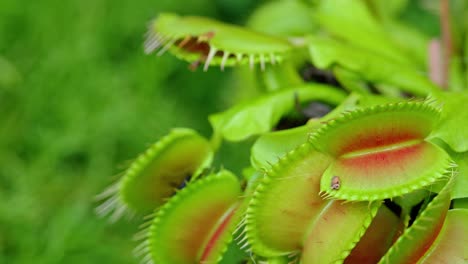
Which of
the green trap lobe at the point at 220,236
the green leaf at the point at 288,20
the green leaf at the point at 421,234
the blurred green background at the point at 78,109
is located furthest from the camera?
the blurred green background at the point at 78,109

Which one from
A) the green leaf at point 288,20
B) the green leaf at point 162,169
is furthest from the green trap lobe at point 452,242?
the green leaf at point 288,20

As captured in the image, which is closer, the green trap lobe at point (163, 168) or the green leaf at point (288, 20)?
the green trap lobe at point (163, 168)

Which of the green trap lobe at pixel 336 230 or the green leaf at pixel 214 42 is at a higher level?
the green leaf at pixel 214 42

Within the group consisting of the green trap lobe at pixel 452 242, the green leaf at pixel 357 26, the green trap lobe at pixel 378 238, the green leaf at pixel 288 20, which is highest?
the green leaf at pixel 288 20

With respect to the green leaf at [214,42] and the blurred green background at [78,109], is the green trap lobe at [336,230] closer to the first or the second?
the green leaf at [214,42]

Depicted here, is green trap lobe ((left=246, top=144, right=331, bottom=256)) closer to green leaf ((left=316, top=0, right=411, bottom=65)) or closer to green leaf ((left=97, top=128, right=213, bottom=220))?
green leaf ((left=97, top=128, right=213, bottom=220))

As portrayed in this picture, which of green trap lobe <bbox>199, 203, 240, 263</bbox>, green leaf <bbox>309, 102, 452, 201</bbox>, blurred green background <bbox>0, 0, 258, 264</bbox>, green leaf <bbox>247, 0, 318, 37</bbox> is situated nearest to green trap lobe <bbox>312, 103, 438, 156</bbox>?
green leaf <bbox>309, 102, 452, 201</bbox>

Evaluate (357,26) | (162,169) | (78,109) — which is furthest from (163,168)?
(78,109)
